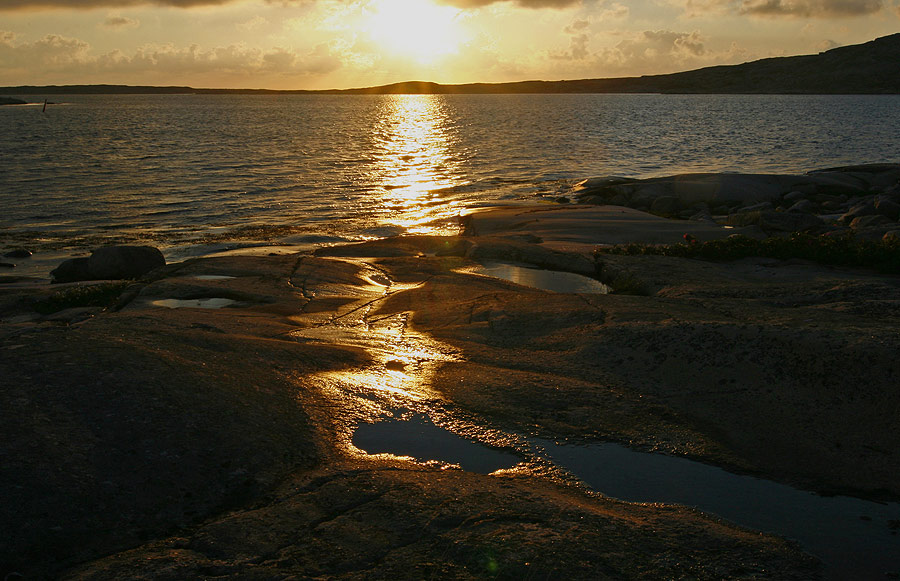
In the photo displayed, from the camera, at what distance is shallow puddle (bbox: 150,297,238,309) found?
9352 mm

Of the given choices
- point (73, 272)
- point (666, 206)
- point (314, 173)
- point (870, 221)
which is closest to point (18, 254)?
point (73, 272)

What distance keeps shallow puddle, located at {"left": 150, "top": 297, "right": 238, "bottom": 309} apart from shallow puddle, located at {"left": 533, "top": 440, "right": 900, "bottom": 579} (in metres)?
5.89

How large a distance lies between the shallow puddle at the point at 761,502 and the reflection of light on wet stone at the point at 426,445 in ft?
1.43

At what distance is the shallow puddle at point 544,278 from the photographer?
10.7 meters

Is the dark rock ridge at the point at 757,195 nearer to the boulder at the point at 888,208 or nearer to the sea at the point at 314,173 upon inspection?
the boulder at the point at 888,208

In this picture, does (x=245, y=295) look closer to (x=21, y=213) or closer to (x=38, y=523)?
(x=38, y=523)

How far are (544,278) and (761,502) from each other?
23.7 feet

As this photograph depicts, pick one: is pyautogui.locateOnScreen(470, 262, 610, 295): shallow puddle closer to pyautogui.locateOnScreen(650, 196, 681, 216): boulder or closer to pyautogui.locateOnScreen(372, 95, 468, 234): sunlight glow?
pyautogui.locateOnScreen(372, 95, 468, 234): sunlight glow

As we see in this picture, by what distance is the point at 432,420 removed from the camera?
17.6 feet

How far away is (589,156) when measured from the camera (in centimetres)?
4378

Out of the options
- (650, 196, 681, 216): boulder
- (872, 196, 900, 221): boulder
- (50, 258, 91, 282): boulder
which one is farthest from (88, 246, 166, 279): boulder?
(872, 196, 900, 221): boulder

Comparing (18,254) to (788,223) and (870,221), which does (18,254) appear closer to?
(788,223)

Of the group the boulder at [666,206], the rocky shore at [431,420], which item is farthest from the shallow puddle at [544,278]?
the boulder at [666,206]

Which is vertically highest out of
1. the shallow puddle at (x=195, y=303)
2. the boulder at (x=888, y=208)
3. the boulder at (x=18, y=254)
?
the boulder at (x=888, y=208)
